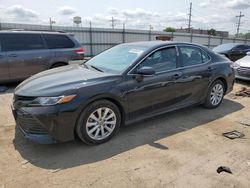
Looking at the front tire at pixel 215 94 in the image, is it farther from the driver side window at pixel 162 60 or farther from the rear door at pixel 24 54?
the rear door at pixel 24 54

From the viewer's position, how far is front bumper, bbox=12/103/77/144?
2887mm

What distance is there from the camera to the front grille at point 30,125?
9.68ft

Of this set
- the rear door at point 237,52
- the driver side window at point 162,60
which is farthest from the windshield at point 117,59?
the rear door at point 237,52

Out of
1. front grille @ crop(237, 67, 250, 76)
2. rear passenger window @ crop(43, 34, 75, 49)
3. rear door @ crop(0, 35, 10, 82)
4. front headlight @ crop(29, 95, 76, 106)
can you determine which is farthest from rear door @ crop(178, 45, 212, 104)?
rear door @ crop(0, 35, 10, 82)

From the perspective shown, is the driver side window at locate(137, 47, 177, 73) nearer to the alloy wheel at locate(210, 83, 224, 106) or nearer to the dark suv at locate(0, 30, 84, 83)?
the alloy wheel at locate(210, 83, 224, 106)

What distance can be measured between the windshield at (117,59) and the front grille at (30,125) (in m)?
1.35

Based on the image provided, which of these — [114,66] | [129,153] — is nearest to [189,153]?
[129,153]

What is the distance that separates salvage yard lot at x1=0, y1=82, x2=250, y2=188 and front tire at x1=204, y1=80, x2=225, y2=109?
77 cm

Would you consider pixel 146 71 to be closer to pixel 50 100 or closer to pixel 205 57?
Result: pixel 50 100

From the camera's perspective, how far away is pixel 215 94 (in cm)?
496

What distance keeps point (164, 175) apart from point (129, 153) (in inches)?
25.2

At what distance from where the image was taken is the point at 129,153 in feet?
10.3

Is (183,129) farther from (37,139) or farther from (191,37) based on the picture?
(191,37)

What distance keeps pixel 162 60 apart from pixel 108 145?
1.77 meters
